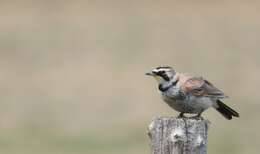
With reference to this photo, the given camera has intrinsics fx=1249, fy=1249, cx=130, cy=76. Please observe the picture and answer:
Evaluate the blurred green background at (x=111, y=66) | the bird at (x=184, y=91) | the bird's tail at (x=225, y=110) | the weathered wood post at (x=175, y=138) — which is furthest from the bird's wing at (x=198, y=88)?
the blurred green background at (x=111, y=66)

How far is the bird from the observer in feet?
31.4

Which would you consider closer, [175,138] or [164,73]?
[175,138]

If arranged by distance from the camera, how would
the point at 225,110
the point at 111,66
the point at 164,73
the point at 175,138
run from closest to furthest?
1. the point at 175,138
2. the point at 164,73
3. the point at 225,110
4. the point at 111,66

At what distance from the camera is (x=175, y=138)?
7.43m

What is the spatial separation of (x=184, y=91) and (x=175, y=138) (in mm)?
2234

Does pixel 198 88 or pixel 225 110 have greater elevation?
pixel 198 88

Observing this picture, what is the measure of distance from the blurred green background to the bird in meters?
6.21

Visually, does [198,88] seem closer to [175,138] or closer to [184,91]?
[184,91]

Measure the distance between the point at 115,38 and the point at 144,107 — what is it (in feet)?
15.7

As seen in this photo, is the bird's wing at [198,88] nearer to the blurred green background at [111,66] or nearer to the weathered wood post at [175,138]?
the weathered wood post at [175,138]

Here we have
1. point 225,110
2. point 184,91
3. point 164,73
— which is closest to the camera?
point 164,73

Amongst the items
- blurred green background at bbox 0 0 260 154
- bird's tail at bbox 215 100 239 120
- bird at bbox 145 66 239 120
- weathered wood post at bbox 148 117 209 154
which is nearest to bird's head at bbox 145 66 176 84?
bird at bbox 145 66 239 120

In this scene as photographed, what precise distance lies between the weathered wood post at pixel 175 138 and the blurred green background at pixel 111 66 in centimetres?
840

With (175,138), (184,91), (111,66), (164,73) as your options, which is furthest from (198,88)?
(111,66)
